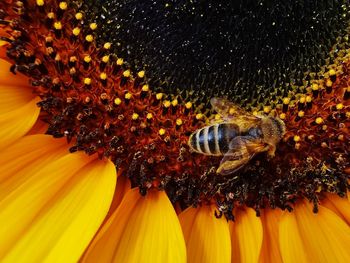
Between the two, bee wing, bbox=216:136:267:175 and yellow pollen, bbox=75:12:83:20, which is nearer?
bee wing, bbox=216:136:267:175

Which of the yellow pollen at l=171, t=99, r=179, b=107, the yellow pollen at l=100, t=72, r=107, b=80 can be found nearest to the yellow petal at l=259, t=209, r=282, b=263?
the yellow pollen at l=171, t=99, r=179, b=107

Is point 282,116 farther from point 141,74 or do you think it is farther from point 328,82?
point 141,74

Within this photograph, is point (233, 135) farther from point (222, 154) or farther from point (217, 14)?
point (217, 14)

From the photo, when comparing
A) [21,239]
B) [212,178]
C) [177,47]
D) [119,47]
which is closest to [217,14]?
[177,47]

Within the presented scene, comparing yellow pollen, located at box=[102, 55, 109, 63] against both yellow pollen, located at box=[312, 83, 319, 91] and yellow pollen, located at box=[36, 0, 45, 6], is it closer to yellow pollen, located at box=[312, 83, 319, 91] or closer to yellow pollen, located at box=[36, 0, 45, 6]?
yellow pollen, located at box=[36, 0, 45, 6]

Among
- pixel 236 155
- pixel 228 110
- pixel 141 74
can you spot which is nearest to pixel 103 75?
pixel 141 74

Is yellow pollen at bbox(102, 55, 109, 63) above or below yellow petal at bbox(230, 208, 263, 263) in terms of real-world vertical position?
above
